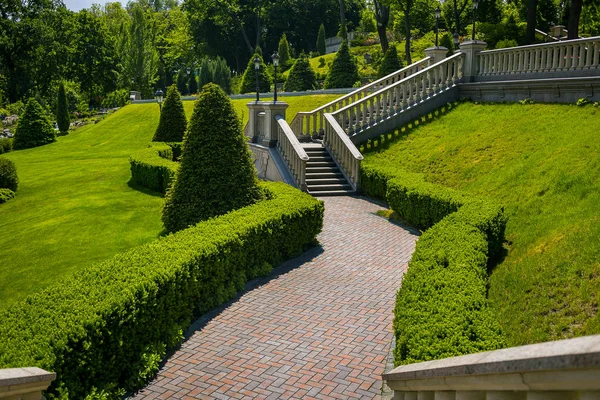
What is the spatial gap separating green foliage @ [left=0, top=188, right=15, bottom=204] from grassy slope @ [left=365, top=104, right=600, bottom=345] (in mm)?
15067

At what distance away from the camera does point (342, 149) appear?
19.5 m

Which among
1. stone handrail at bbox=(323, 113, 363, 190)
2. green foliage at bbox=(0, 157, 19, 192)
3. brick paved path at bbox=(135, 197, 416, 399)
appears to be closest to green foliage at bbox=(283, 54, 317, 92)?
stone handrail at bbox=(323, 113, 363, 190)

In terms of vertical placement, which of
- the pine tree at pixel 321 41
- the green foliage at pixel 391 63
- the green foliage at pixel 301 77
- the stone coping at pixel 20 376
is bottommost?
the stone coping at pixel 20 376

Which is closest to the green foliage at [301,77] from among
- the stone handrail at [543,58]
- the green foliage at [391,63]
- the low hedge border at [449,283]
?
the green foliage at [391,63]

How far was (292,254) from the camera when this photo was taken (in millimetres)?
12195

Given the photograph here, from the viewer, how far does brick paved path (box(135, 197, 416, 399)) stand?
22.5 feet

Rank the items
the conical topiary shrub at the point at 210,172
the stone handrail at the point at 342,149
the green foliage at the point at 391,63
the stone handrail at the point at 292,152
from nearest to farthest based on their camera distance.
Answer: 1. the conical topiary shrub at the point at 210,172
2. the stone handrail at the point at 292,152
3. the stone handrail at the point at 342,149
4. the green foliage at the point at 391,63

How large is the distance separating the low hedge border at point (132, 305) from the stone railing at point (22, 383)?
31.6 inches

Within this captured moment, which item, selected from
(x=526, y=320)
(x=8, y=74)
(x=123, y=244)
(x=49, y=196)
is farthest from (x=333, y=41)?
(x=526, y=320)

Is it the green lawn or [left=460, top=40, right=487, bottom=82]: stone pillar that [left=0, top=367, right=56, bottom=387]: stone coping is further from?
[left=460, top=40, right=487, bottom=82]: stone pillar

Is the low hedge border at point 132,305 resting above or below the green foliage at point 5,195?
above

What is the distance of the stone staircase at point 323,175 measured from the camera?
61.4 feet

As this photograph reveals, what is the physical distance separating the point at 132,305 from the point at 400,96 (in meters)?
17.3

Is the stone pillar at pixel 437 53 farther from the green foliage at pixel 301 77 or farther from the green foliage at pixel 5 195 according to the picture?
the green foliage at pixel 301 77
